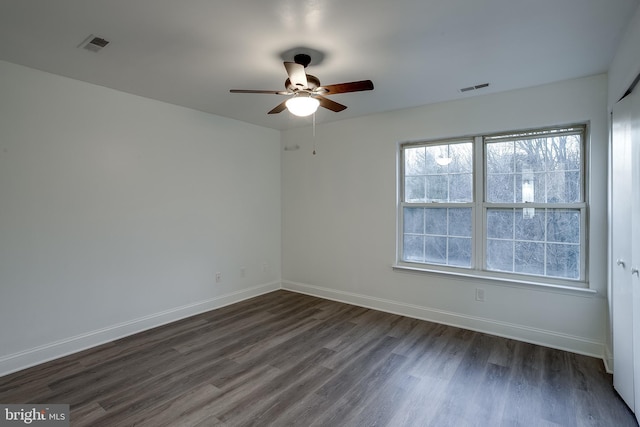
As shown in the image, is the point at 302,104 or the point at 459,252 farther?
the point at 459,252

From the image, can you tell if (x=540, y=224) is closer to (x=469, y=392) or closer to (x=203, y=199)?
(x=469, y=392)

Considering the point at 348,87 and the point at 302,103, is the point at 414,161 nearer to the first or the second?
the point at 348,87

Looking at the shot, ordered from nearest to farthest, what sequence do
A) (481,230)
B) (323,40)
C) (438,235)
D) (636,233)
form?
1. (636,233)
2. (323,40)
3. (481,230)
4. (438,235)

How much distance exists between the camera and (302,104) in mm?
2498

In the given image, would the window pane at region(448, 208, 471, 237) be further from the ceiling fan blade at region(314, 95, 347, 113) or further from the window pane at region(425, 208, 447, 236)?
the ceiling fan blade at region(314, 95, 347, 113)

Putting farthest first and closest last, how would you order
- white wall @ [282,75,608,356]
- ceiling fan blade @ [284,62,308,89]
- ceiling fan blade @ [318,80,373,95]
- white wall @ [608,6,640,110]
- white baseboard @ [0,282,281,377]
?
white wall @ [282,75,608,356]
white baseboard @ [0,282,281,377]
ceiling fan blade @ [318,80,373,95]
ceiling fan blade @ [284,62,308,89]
white wall @ [608,6,640,110]

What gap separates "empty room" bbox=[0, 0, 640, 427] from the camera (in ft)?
6.84

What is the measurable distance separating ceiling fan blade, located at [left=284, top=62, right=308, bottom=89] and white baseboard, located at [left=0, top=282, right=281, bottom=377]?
9.69ft

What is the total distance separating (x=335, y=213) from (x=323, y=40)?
2579mm

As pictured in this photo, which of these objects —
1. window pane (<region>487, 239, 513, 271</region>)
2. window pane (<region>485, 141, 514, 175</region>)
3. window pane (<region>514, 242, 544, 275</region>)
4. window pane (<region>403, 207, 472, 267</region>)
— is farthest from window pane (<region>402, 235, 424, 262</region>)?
window pane (<region>485, 141, 514, 175</region>)

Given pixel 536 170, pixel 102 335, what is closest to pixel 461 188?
pixel 536 170

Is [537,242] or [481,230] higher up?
[481,230]

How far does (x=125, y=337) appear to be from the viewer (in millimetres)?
3285

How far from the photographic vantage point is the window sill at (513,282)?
2.91 metres
